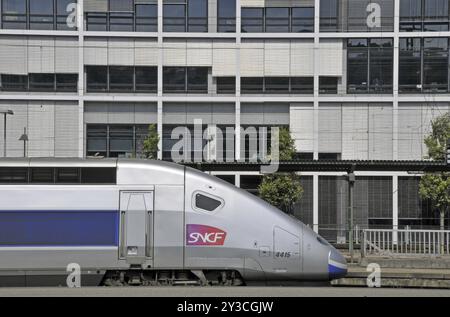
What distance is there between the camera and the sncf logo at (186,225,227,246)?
12219 millimetres

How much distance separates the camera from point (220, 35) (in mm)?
39000

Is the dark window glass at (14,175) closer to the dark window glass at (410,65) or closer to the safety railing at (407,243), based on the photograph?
the safety railing at (407,243)

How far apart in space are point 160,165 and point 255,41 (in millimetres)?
27728

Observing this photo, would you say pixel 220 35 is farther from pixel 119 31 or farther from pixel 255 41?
pixel 119 31

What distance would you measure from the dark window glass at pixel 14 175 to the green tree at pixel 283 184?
984 inches

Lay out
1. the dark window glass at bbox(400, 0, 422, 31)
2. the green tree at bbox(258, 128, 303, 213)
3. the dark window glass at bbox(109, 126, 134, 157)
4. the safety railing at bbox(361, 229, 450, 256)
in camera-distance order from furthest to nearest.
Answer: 1. the dark window glass at bbox(109, 126, 134, 157)
2. the dark window glass at bbox(400, 0, 422, 31)
3. the green tree at bbox(258, 128, 303, 213)
4. the safety railing at bbox(361, 229, 450, 256)

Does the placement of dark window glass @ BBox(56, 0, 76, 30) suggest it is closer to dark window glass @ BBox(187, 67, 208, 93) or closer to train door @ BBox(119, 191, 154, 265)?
dark window glass @ BBox(187, 67, 208, 93)

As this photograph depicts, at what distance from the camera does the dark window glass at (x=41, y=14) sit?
128ft

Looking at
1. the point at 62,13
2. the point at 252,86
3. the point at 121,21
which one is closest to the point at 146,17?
the point at 121,21

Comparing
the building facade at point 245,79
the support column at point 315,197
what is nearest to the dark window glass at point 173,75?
the building facade at point 245,79

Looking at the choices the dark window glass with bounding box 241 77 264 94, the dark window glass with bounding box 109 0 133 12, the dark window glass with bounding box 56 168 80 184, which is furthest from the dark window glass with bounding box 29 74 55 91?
the dark window glass with bounding box 56 168 80 184

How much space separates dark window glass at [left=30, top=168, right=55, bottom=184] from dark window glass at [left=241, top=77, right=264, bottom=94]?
27.8 m

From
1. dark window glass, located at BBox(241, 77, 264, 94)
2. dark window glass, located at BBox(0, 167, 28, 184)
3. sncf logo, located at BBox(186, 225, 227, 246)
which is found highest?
dark window glass, located at BBox(241, 77, 264, 94)

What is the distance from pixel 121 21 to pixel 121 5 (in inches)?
38.4
